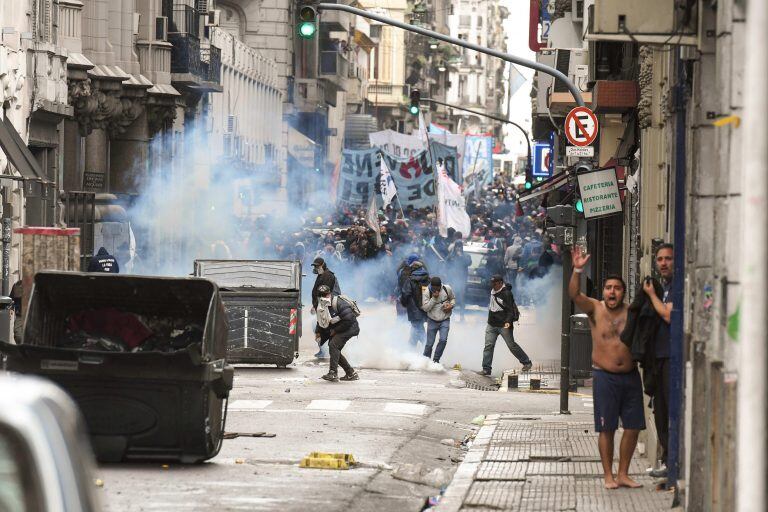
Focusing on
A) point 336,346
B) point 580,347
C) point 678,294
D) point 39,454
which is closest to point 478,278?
point 336,346

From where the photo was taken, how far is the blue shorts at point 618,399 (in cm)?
1210

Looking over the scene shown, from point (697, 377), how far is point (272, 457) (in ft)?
17.5

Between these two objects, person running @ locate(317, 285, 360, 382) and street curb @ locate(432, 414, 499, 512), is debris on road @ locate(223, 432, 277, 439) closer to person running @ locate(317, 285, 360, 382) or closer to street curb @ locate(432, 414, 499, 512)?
street curb @ locate(432, 414, 499, 512)

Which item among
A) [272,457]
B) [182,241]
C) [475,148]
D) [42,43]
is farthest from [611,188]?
[475,148]

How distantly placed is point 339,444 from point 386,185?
3304 centimetres

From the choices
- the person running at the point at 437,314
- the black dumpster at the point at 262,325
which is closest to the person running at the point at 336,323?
the black dumpster at the point at 262,325

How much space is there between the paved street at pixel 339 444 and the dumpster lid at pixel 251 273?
1391mm

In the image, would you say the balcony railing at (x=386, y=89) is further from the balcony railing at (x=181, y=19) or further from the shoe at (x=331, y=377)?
the shoe at (x=331, y=377)

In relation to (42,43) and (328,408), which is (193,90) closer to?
(42,43)

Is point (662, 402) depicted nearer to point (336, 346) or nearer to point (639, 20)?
point (639, 20)

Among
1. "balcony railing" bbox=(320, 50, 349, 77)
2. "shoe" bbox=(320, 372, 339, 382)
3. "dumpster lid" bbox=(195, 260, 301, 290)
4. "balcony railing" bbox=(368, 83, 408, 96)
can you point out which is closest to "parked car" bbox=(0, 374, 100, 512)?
"shoe" bbox=(320, 372, 339, 382)

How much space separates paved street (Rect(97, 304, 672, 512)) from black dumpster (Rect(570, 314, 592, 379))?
1.73ft

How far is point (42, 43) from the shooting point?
32.2m

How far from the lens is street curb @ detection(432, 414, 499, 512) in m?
12.0
